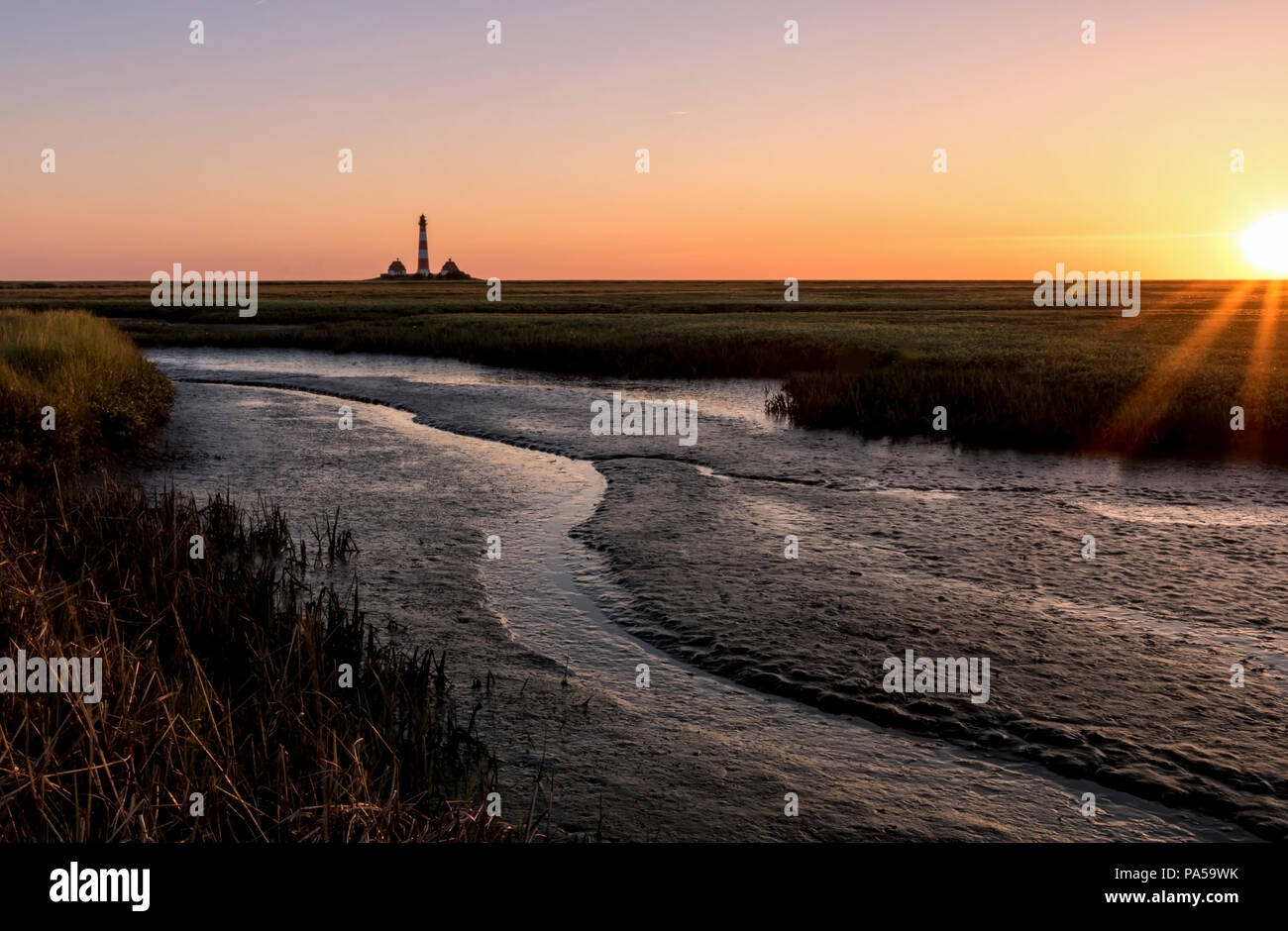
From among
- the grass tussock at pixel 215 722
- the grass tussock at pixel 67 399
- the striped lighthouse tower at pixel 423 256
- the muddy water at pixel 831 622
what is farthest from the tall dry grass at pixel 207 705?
the striped lighthouse tower at pixel 423 256

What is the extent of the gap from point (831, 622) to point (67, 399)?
40.8 ft

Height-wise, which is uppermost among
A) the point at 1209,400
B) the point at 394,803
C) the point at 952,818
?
the point at 1209,400

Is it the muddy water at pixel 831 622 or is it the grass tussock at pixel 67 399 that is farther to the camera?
the grass tussock at pixel 67 399

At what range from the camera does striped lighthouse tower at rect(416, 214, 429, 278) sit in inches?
5576

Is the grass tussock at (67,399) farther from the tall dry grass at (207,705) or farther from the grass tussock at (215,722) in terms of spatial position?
the grass tussock at (215,722)

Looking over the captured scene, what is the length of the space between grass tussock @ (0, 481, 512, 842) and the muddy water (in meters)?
0.65

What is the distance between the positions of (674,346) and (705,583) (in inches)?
934

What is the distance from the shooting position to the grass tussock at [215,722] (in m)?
4.09

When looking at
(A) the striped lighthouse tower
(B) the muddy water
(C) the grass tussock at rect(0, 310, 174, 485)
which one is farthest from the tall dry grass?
(A) the striped lighthouse tower

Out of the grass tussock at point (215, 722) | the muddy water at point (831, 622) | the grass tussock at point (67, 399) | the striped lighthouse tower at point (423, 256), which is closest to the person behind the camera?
the grass tussock at point (215, 722)

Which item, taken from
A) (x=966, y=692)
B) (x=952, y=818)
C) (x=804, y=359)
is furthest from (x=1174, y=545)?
(x=804, y=359)

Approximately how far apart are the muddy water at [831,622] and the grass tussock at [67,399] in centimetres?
113
